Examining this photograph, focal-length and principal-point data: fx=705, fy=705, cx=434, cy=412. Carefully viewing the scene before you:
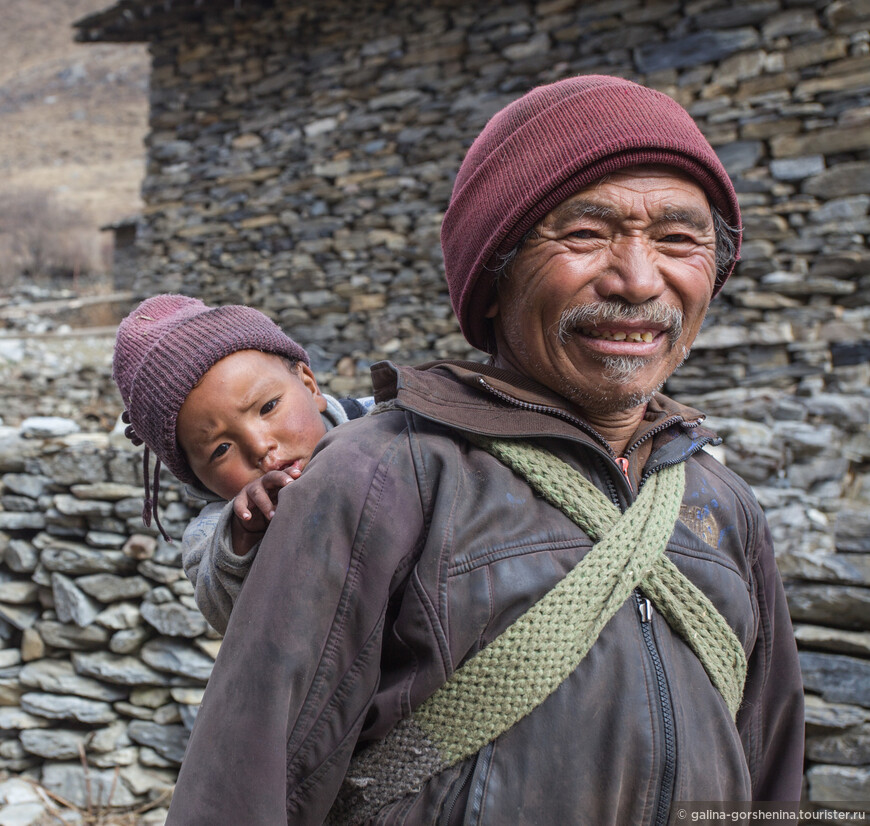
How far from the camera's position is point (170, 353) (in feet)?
4.95

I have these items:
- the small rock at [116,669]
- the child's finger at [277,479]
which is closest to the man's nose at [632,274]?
the child's finger at [277,479]

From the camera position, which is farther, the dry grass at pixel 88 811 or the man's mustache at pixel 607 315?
the dry grass at pixel 88 811

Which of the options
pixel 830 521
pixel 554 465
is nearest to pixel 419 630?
pixel 554 465

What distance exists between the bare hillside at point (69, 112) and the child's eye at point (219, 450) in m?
25.3

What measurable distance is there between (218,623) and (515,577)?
607 mm

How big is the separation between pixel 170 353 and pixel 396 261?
16.5ft

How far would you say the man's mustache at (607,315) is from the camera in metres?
1.11

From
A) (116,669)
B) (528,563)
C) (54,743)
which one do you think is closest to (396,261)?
(116,669)

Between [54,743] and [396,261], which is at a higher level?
[396,261]

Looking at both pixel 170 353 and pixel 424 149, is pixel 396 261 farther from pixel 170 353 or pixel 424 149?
pixel 170 353

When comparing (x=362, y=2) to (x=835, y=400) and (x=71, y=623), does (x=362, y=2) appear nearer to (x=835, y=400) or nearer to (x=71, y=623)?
(x=835, y=400)

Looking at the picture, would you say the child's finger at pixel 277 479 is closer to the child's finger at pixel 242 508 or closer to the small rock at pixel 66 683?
the child's finger at pixel 242 508

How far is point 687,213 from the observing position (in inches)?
44.7

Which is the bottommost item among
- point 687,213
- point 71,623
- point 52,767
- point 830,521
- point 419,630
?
point 52,767
